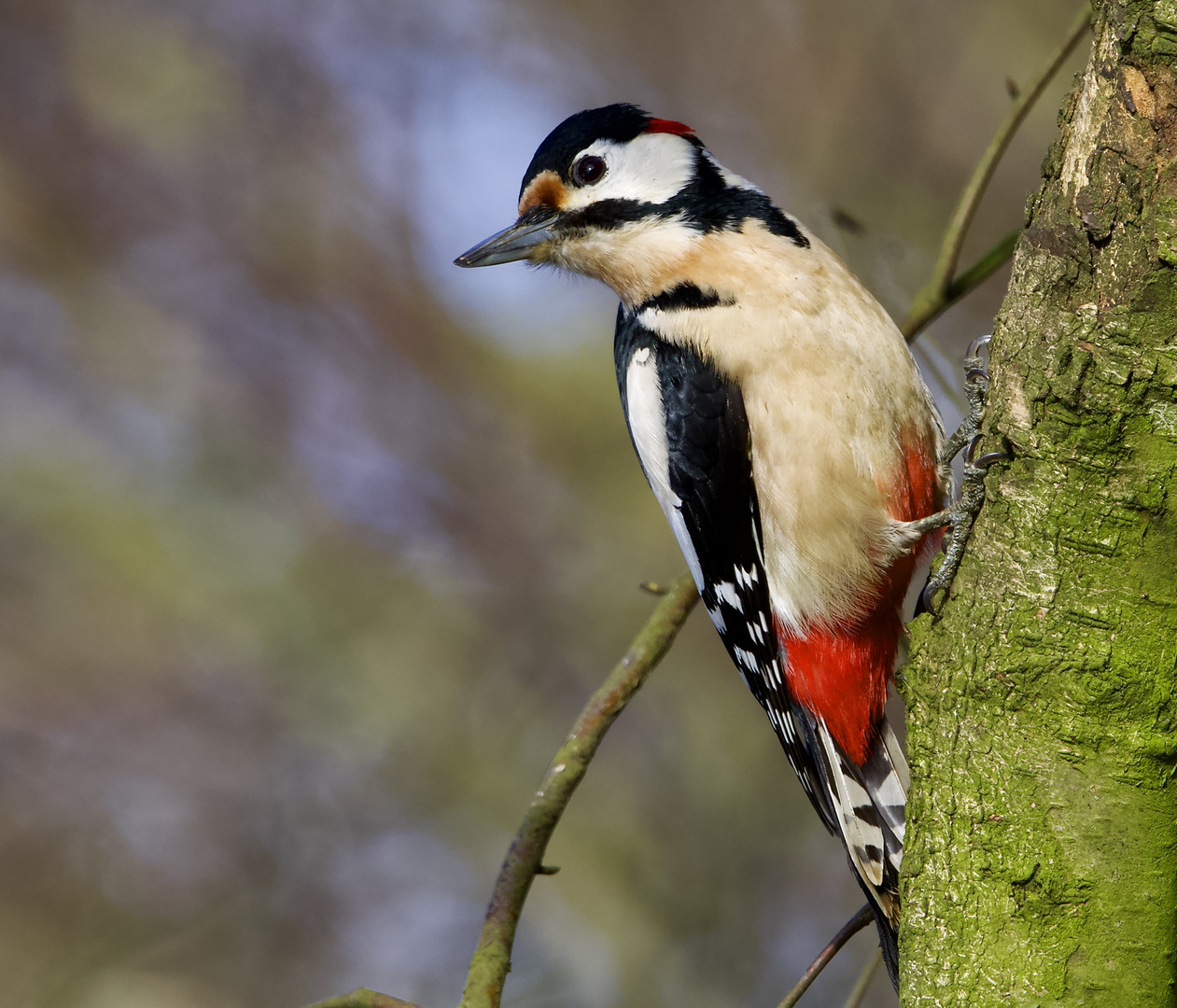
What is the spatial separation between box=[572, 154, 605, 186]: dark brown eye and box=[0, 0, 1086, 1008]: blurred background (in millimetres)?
2573

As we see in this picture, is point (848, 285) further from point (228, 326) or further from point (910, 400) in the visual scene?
point (228, 326)

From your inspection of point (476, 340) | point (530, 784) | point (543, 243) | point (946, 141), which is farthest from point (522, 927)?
point (946, 141)

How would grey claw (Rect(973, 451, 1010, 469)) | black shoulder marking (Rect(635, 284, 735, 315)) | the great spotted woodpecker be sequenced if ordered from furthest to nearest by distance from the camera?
black shoulder marking (Rect(635, 284, 735, 315))
the great spotted woodpecker
grey claw (Rect(973, 451, 1010, 469))

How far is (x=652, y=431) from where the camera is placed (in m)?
2.49

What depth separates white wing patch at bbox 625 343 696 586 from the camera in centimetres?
245

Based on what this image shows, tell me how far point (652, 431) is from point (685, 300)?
0.31 meters

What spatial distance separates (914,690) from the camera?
1.58 m

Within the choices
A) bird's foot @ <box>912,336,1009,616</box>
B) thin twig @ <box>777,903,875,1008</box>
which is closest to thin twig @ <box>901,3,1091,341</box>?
bird's foot @ <box>912,336,1009,616</box>

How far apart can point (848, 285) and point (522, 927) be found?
361 cm

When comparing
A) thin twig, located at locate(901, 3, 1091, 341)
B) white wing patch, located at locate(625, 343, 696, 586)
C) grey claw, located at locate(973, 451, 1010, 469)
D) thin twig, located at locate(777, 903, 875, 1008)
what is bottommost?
thin twig, located at locate(777, 903, 875, 1008)

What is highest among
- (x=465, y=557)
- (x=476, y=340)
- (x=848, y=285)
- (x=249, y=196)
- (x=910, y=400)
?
(x=249, y=196)

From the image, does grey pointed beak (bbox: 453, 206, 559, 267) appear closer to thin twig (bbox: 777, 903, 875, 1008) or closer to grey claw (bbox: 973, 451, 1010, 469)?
grey claw (bbox: 973, 451, 1010, 469)

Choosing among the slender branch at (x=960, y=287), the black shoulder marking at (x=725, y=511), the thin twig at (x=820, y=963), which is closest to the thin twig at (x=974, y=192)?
the slender branch at (x=960, y=287)

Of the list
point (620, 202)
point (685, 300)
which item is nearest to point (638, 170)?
point (620, 202)
